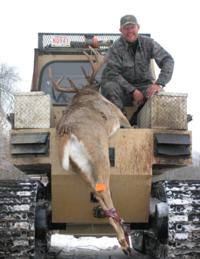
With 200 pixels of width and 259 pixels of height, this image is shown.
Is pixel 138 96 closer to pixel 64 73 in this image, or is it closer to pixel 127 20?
pixel 127 20

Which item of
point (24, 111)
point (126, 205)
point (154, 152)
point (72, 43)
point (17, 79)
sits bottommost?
point (126, 205)

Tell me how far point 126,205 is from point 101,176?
1.14 metres

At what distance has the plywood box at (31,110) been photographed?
20.7 feet

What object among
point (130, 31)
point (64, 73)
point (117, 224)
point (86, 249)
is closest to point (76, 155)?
point (117, 224)

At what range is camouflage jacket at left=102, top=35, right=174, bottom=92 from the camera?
7070 mm

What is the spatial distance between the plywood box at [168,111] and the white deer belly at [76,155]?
1.06 meters

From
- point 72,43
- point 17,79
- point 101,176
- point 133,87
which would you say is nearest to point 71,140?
point 101,176

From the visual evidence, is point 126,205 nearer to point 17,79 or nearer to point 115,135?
point 115,135

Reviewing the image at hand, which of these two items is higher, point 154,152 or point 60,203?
point 154,152

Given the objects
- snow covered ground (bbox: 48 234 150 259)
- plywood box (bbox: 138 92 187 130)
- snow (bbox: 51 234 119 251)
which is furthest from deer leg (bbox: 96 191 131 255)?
snow (bbox: 51 234 119 251)

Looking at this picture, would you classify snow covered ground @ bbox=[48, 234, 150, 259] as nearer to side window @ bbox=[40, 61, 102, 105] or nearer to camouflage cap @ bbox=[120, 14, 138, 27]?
side window @ bbox=[40, 61, 102, 105]

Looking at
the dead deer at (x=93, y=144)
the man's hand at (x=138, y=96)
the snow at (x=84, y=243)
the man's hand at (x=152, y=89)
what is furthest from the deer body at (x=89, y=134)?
the snow at (x=84, y=243)

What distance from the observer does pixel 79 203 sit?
6.27 metres

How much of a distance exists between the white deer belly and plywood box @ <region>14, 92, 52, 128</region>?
0.83 metres
